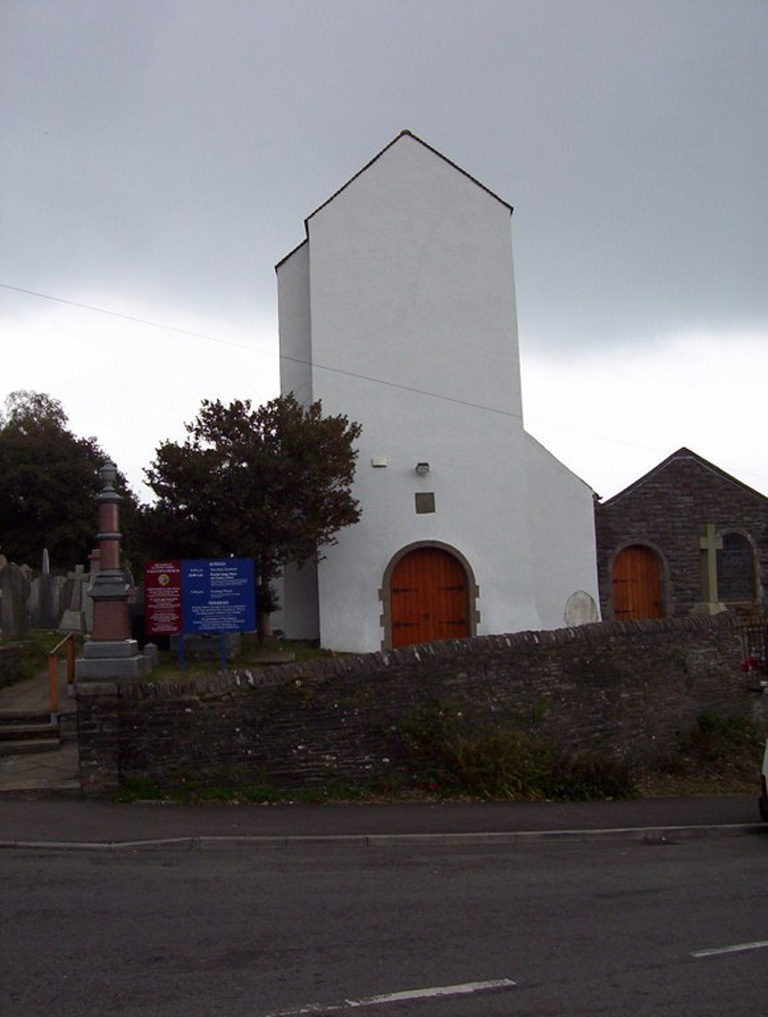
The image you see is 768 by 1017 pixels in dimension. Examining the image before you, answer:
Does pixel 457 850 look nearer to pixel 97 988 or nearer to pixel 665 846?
pixel 665 846

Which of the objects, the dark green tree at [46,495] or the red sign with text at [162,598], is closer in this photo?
the red sign with text at [162,598]

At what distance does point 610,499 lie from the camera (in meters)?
24.3

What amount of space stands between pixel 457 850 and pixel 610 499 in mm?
15468

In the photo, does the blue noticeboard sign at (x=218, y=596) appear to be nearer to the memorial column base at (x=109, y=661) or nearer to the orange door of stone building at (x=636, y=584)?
the memorial column base at (x=109, y=661)

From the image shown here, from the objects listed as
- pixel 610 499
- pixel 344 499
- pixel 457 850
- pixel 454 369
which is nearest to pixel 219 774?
pixel 457 850

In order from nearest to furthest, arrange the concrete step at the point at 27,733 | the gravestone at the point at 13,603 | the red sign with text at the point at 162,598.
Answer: the concrete step at the point at 27,733
the red sign with text at the point at 162,598
the gravestone at the point at 13,603

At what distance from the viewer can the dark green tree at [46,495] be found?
159 feet

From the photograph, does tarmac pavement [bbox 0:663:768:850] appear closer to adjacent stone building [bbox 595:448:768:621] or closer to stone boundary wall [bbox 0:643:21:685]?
stone boundary wall [bbox 0:643:21:685]

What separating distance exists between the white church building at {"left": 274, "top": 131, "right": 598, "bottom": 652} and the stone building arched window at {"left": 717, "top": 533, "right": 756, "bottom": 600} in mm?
4313

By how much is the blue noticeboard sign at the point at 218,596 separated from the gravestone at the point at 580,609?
9870 millimetres

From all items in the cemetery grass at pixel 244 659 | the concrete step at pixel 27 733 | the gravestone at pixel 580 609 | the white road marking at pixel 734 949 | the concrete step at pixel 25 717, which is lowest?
the white road marking at pixel 734 949

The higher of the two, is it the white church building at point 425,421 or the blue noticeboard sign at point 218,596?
the white church building at point 425,421

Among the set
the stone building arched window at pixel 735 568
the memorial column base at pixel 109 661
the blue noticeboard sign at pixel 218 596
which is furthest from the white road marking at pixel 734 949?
the stone building arched window at pixel 735 568

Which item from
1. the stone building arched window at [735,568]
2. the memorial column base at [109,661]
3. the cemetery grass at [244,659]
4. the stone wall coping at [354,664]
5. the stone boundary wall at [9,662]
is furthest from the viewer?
the stone building arched window at [735,568]
